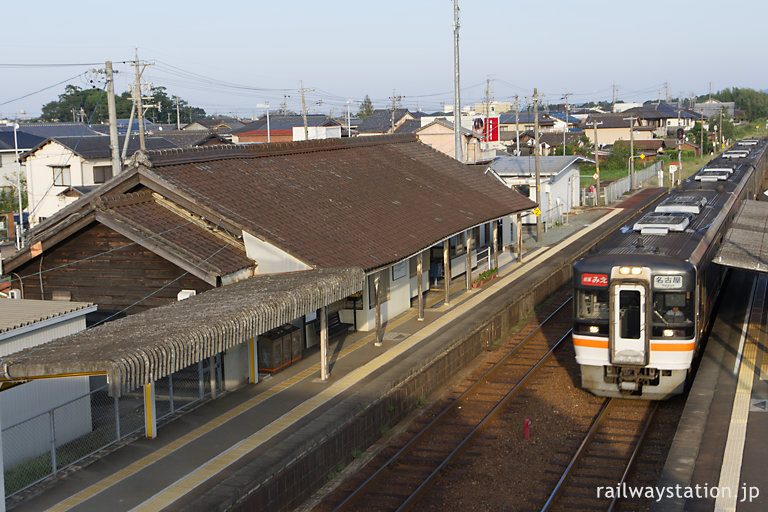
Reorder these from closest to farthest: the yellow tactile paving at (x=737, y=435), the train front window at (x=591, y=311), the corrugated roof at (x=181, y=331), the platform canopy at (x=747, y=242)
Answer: the corrugated roof at (x=181, y=331)
the yellow tactile paving at (x=737, y=435)
the train front window at (x=591, y=311)
the platform canopy at (x=747, y=242)

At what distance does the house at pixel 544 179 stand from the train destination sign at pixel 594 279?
71.9 feet

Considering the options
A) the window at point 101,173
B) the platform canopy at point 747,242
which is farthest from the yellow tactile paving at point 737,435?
the window at point 101,173

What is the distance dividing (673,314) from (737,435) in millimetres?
2106

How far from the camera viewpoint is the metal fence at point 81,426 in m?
10.2

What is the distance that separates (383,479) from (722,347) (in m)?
8.64

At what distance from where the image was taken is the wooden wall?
1363 cm

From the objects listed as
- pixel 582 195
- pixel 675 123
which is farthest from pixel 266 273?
pixel 675 123

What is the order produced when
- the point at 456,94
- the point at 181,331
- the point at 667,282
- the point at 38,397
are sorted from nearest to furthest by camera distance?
1. the point at 181,331
2. the point at 38,397
3. the point at 667,282
4. the point at 456,94

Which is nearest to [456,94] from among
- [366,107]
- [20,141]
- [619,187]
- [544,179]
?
[544,179]

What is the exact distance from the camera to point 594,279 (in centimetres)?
1257

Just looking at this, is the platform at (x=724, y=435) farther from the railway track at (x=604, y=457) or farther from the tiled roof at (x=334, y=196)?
the tiled roof at (x=334, y=196)

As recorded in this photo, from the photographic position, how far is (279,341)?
14547mm

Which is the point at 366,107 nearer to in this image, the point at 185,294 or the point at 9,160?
the point at 9,160

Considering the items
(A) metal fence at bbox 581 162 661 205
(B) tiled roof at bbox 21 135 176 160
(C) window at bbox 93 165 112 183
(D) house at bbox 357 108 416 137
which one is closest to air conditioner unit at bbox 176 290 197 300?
(B) tiled roof at bbox 21 135 176 160
